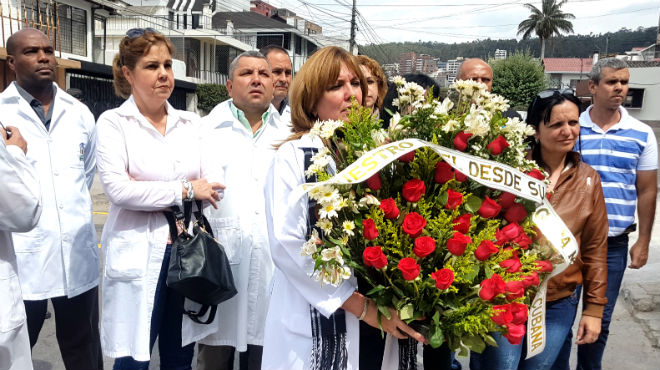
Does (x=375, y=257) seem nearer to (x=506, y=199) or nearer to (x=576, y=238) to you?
(x=506, y=199)

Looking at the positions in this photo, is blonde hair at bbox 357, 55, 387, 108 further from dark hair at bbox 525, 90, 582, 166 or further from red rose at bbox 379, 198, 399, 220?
red rose at bbox 379, 198, 399, 220

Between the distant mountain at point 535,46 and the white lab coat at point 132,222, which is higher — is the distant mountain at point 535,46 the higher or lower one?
the higher one

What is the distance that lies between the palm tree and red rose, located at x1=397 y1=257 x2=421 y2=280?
79.6m

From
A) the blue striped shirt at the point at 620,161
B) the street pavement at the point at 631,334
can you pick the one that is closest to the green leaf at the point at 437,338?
the blue striped shirt at the point at 620,161

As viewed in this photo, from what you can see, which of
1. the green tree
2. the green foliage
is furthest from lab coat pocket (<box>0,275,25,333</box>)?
the green tree

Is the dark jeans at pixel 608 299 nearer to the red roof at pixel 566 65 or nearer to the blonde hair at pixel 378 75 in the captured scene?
the blonde hair at pixel 378 75

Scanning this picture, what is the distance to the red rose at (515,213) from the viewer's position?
1.76 meters

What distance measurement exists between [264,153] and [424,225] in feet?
5.74

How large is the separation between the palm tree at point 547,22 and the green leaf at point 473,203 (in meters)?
79.4

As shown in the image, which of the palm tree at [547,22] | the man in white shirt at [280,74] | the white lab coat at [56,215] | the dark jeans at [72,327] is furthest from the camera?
the palm tree at [547,22]

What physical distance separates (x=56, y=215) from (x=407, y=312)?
2247 millimetres

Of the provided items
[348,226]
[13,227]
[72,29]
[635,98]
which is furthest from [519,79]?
[13,227]

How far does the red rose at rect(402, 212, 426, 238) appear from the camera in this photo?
1551 mm

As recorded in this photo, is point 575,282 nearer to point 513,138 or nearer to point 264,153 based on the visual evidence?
point 513,138
